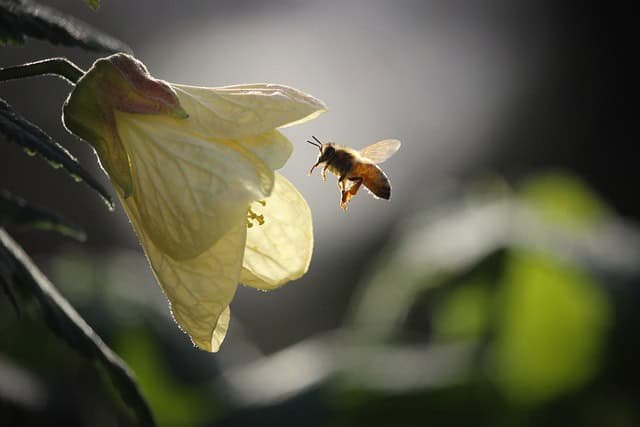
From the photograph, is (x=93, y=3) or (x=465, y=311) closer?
(x=93, y=3)

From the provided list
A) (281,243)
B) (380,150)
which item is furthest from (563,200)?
(281,243)

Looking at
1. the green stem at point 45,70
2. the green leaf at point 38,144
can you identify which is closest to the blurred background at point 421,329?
the green stem at point 45,70

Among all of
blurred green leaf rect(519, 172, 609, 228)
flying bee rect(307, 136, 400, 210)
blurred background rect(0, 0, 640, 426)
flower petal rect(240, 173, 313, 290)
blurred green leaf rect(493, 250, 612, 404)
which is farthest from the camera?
blurred green leaf rect(519, 172, 609, 228)

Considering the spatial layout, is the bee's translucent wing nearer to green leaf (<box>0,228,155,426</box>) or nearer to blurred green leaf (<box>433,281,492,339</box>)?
green leaf (<box>0,228,155,426</box>)

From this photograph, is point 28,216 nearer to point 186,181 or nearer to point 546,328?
point 186,181

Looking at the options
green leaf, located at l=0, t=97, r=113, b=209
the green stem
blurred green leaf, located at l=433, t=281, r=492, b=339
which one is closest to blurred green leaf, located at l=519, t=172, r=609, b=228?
blurred green leaf, located at l=433, t=281, r=492, b=339

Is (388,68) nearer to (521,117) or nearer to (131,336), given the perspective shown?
(521,117)
